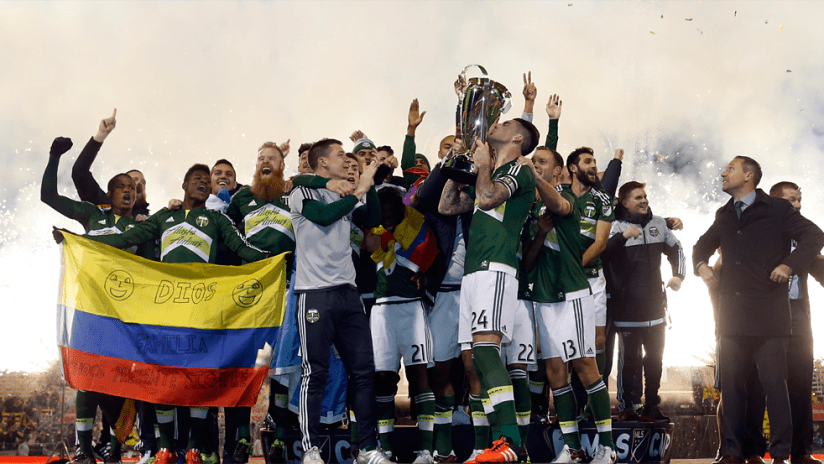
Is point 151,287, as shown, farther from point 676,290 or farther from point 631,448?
point 676,290

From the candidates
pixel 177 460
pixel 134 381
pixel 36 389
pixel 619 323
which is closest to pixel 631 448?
pixel 619 323

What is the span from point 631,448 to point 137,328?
3884mm

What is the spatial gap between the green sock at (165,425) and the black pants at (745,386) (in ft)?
13.0

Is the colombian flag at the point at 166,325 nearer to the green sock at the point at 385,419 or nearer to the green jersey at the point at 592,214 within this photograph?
the green sock at the point at 385,419

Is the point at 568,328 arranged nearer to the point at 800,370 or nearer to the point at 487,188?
the point at 487,188

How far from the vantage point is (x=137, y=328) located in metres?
5.12

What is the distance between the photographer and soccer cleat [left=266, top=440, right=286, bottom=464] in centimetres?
500

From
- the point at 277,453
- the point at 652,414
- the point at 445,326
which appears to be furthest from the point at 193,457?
the point at 652,414

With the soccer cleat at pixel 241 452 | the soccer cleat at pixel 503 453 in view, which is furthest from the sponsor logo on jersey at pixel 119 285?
the soccer cleat at pixel 503 453

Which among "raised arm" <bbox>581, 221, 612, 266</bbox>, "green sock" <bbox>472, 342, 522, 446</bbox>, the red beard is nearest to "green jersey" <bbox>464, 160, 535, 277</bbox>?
"green sock" <bbox>472, 342, 522, 446</bbox>

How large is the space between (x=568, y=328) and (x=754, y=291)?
4.67 ft

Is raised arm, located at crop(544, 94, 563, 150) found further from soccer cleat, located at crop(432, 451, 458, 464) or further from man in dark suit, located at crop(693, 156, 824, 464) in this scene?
soccer cleat, located at crop(432, 451, 458, 464)

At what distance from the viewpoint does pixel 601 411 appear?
14.4 feet

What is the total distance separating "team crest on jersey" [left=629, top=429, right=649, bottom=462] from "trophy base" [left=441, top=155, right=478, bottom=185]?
2.40 metres
